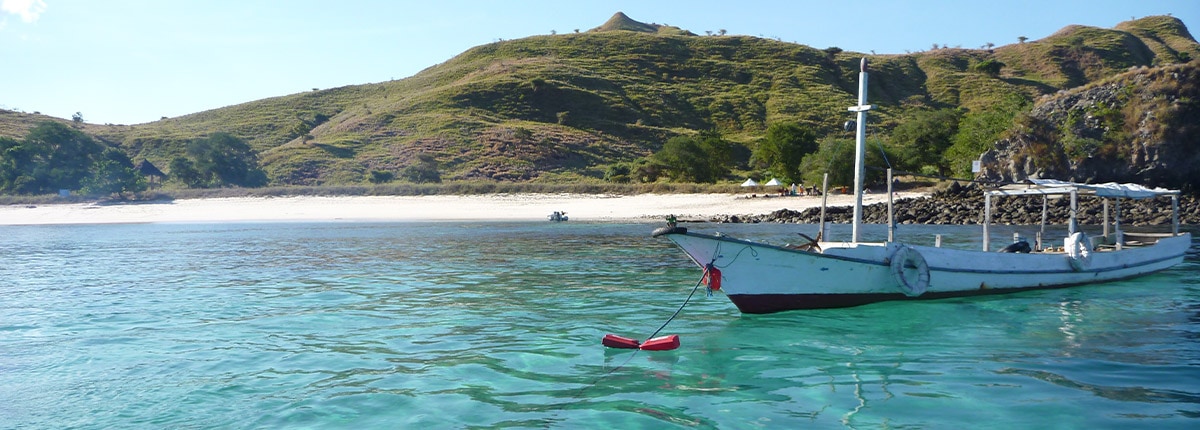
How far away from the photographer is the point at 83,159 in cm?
8488

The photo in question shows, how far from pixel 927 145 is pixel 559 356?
61862mm

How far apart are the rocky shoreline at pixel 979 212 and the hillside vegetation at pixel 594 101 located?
22.2 m

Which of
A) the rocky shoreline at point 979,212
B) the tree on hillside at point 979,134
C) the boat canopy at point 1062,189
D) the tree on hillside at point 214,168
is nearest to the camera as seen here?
the boat canopy at point 1062,189

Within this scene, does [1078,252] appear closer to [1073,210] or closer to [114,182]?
[1073,210]

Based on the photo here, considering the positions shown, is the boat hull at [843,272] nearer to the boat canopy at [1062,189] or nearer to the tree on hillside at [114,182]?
the boat canopy at [1062,189]

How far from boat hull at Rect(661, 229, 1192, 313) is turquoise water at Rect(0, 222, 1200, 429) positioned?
39 centimetres

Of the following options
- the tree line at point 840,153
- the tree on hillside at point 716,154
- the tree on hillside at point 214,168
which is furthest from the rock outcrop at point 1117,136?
the tree on hillside at point 214,168

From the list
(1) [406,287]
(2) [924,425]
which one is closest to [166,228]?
(1) [406,287]

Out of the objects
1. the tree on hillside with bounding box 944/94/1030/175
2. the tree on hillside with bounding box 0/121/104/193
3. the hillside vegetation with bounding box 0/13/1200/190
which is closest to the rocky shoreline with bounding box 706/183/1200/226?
the tree on hillside with bounding box 944/94/1030/175

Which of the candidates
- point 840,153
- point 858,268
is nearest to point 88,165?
point 840,153

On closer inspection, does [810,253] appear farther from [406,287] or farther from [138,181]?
[138,181]

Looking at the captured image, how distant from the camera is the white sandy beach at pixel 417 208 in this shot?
165 ft

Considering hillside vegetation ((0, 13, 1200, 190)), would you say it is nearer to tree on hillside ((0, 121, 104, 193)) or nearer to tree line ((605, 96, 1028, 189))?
tree line ((605, 96, 1028, 189))

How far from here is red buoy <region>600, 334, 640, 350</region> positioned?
36.2 feet
